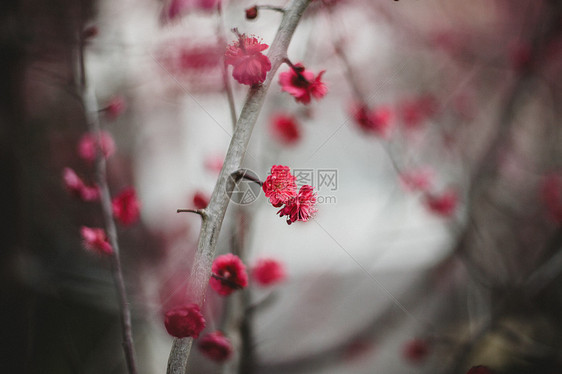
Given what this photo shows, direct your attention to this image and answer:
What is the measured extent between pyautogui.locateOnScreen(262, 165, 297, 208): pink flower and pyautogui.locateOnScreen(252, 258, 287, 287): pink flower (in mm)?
262

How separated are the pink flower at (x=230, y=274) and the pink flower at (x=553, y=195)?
2.55 ft

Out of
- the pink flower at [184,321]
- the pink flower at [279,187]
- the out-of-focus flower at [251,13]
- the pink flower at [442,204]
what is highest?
the out-of-focus flower at [251,13]

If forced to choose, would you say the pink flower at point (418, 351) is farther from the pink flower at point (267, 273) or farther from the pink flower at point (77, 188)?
the pink flower at point (77, 188)

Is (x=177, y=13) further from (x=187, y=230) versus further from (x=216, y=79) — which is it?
(x=187, y=230)

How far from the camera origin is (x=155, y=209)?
3.03 ft

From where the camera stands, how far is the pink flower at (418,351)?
0.82m

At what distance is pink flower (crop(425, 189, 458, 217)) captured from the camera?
0.80 meters

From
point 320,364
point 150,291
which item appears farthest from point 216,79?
point 320,364

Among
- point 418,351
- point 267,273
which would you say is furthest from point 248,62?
point 418,351

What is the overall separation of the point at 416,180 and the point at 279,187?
65 centimetres

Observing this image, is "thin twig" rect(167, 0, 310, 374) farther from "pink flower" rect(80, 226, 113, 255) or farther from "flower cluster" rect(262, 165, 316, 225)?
"pink flower" rect(80, 226, 113, 255)

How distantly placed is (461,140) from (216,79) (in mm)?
825

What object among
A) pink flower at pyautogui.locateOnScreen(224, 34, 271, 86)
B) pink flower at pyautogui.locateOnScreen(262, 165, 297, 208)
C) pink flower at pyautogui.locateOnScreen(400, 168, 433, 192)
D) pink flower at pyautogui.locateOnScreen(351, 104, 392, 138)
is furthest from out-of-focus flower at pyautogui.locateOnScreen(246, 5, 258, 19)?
pink flower at pyautogui.locateOnScreen(400, 168, 433, 192)

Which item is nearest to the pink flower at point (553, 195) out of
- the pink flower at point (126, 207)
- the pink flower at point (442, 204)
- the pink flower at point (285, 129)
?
the pink flower at point (442, 204)
